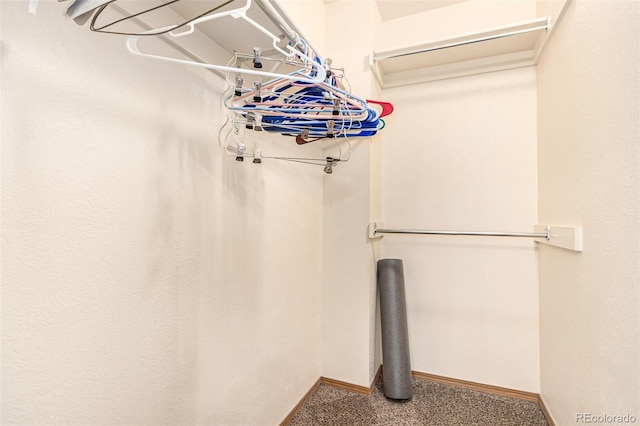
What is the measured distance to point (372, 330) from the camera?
2.10 m

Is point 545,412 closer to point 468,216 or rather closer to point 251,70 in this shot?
point 468,216

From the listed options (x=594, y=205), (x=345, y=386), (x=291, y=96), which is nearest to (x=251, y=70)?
(x=291, y=96)

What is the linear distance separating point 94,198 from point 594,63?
74.0 inches

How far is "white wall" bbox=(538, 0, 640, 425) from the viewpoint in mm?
1020

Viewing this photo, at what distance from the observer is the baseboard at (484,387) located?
6.56ft

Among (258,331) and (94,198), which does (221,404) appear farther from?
(94,198)

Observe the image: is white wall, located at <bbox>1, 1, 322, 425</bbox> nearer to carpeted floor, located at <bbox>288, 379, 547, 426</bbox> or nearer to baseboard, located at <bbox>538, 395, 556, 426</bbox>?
carpeted floor, located at <bbox>288, 379, 547, 426</bbox>

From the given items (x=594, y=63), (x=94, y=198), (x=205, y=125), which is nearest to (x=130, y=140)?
(x=94, y=198)

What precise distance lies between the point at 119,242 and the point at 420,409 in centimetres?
194

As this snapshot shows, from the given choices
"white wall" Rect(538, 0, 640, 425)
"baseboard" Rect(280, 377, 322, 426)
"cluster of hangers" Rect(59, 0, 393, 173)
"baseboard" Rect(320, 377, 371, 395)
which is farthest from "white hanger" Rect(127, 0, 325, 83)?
"baseboard" Rect(320, 377, 371, 395)

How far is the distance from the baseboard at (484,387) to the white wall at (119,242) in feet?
4.20
